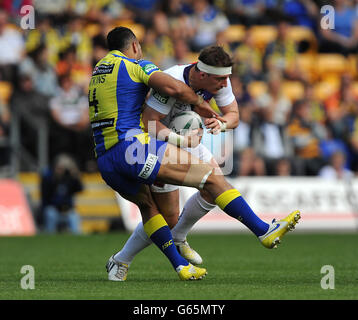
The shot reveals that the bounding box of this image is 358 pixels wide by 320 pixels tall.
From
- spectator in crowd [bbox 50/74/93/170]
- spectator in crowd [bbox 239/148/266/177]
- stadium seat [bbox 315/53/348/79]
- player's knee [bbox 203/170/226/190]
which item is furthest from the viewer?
stadium seat [bbox 315/53/348/79]

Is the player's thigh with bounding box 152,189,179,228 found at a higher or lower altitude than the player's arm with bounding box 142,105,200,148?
lower

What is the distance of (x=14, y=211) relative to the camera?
1594cm

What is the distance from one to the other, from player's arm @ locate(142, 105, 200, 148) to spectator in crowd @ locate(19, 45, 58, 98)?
9.51 m

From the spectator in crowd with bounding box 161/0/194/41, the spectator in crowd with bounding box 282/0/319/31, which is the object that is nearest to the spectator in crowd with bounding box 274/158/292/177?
the spectator in crowd with bounding box 161/0/194/41

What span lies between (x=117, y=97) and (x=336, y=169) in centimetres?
1031

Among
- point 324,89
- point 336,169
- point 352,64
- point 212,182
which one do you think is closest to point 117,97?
point 212,182

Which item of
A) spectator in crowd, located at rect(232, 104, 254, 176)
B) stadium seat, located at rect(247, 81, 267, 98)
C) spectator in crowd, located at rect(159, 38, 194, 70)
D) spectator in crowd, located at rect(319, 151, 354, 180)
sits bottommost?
spectator in crowd, located at rect(319, 151, 354, 180)

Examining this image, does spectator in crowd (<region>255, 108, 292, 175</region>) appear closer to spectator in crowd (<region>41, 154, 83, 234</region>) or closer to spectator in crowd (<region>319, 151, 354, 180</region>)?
spectator in crowd (<region>319, 151, 354, 180</region>)

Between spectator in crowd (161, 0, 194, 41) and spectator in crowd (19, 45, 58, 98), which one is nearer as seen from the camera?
spectator in crowd (19, 45, 58, 98)

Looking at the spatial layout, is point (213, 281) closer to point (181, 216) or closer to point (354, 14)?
point (181, 216)

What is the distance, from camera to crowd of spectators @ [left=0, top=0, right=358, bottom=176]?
1672 centimetres

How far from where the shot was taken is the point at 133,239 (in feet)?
27.1

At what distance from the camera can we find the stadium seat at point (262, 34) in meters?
20.9

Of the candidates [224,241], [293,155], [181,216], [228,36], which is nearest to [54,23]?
[228,36]
